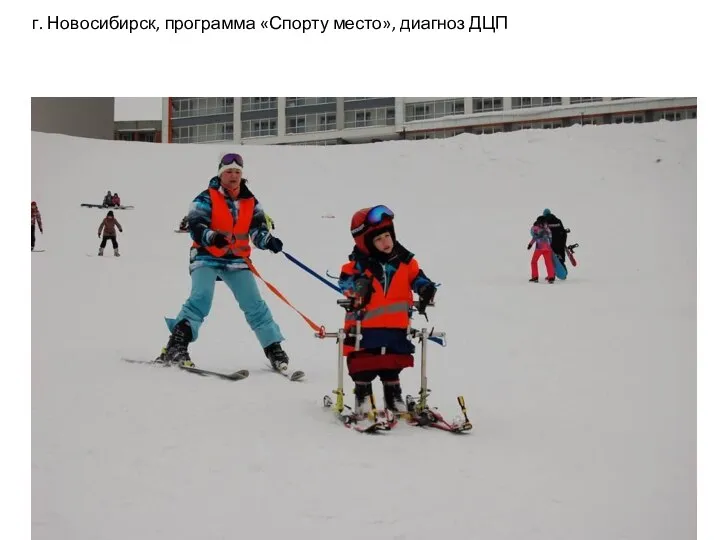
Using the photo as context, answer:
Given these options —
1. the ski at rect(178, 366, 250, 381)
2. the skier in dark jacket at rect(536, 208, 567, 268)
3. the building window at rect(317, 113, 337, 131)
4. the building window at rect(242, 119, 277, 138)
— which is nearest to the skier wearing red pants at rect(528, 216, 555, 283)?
the skier in dark jacket at rect(536, 208, 567, 268)

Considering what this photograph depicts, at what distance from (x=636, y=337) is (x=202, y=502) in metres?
2.65

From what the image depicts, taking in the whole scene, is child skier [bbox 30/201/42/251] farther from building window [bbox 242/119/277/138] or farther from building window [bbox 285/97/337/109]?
building window [bbox 285/97/337/109]

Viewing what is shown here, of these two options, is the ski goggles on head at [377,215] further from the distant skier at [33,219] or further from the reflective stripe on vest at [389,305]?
the distant skier at [33,219]

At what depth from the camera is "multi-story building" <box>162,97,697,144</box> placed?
15.8 ft

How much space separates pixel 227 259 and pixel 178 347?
54 centimetres

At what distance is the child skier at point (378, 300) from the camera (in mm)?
3551

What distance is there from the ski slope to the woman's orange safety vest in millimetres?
238

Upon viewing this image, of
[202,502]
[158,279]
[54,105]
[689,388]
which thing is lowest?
[202,502]

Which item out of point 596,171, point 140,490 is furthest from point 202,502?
point 596,171

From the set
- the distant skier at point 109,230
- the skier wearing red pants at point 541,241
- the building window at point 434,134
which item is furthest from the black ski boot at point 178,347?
the building window at point 434,134

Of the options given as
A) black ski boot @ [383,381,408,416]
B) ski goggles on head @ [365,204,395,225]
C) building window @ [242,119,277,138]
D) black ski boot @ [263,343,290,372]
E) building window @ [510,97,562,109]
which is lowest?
black ski boot @ [383,381,408,416]

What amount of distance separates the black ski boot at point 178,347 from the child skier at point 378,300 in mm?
1187
